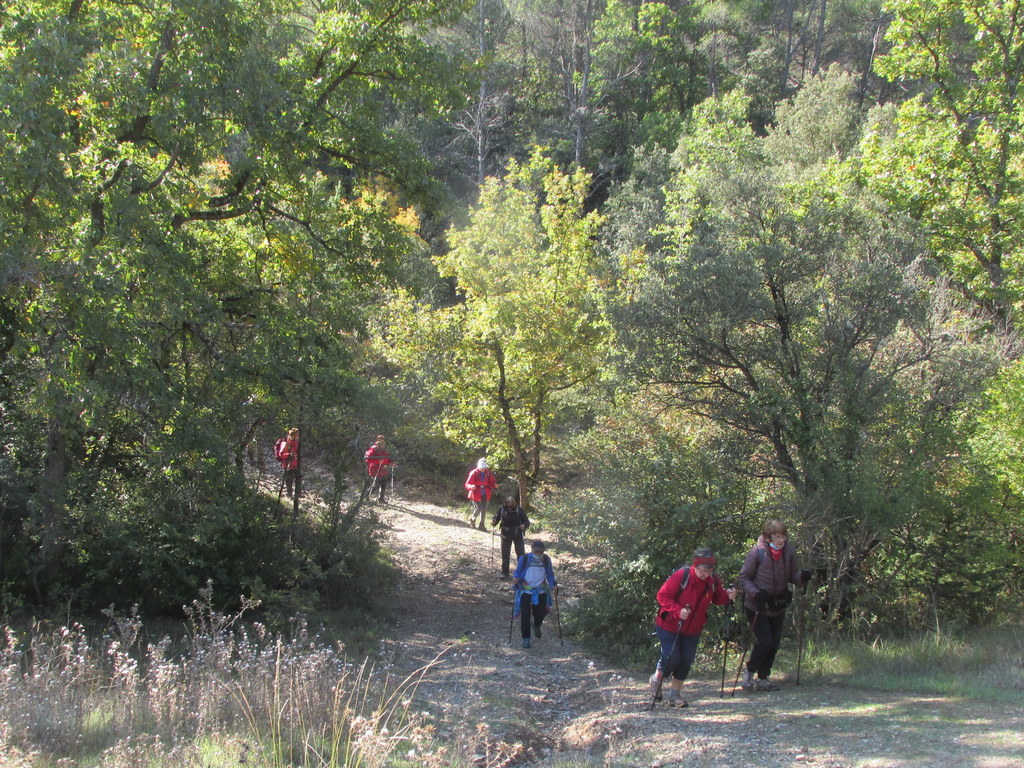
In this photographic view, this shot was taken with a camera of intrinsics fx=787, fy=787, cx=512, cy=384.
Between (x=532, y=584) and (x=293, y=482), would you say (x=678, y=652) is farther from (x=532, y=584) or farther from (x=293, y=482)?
A: (x=293, y=482)

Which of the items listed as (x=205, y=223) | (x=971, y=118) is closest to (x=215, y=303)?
(x=205, y=223)

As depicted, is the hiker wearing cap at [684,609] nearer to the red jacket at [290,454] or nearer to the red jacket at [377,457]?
the red jacket at [290,454]

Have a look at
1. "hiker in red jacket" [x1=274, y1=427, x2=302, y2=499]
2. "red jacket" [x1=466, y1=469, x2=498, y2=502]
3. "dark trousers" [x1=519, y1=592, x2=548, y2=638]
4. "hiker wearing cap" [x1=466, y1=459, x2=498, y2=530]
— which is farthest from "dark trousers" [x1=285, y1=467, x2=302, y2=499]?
"red jacket" [x1=466, y1=469, x2=498, y2=502]

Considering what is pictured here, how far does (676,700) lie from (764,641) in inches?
41.2

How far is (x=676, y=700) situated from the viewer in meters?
7.37

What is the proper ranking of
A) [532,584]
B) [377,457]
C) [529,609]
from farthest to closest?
[377,457], [529,609], [532,584]

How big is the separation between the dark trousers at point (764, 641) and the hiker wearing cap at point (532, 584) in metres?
2.99

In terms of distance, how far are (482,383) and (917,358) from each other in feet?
33.6

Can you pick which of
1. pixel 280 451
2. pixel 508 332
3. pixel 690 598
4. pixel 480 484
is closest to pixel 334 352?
pixel 280 451

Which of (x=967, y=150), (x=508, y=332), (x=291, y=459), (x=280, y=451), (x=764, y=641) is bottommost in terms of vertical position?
(x=764, y=641)

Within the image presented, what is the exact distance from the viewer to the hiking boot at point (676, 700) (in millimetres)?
7328

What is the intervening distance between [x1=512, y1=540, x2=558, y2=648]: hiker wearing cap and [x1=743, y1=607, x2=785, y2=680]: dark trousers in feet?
9.80

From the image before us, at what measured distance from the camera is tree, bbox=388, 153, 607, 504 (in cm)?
1780

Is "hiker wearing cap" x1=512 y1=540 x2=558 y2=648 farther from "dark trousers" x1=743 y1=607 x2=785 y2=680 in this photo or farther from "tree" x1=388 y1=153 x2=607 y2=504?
"tree" x1=388 y1=153 x2=607 y2=504
